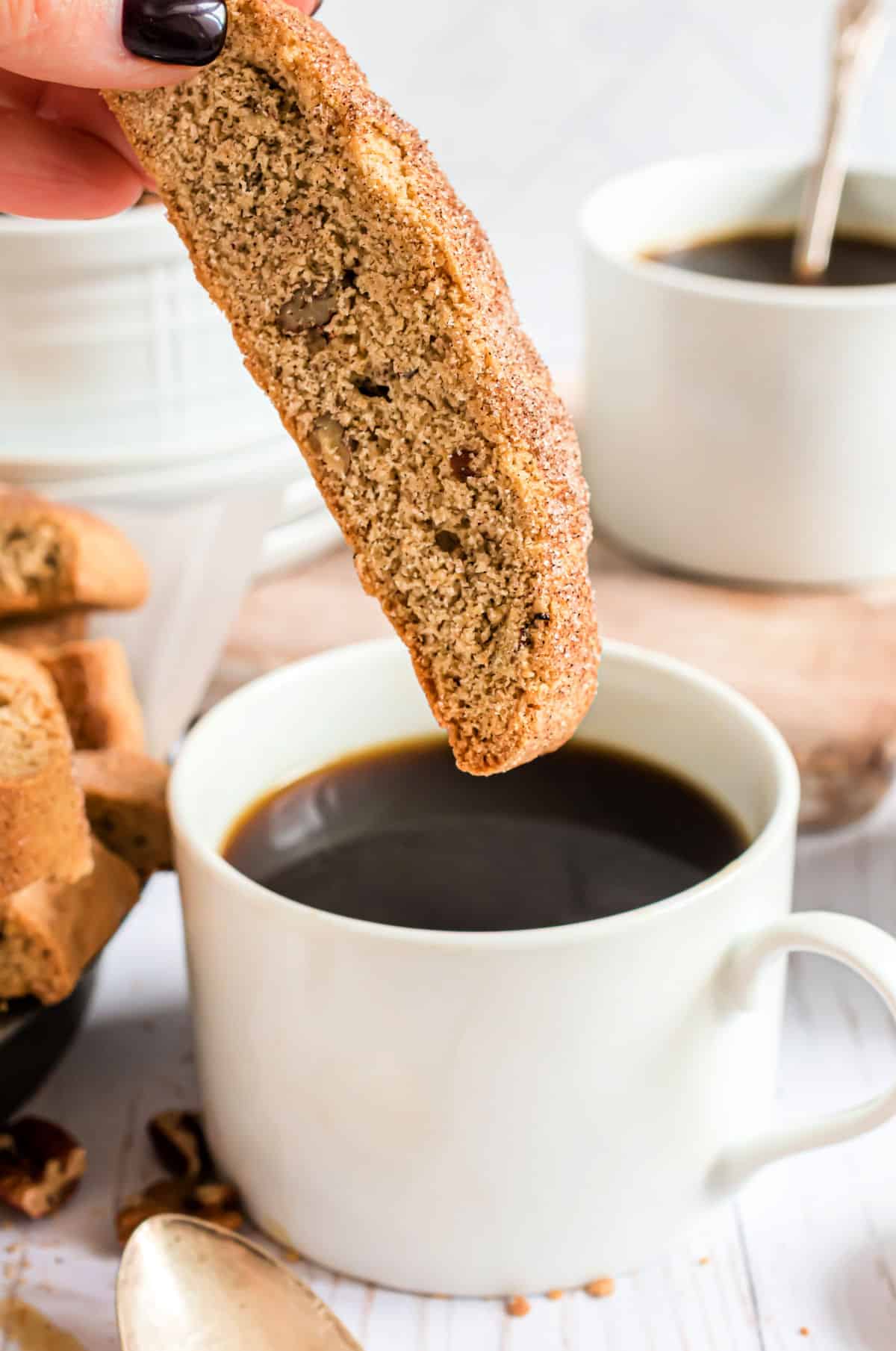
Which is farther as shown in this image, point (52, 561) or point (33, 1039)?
point (52, 561)

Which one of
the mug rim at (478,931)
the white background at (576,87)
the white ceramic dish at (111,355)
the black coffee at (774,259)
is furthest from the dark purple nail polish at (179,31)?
the white background at (576,87)

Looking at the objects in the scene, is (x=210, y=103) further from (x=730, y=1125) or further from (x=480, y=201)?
(x=480, y=201)

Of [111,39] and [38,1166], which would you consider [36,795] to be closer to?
[38,1166]

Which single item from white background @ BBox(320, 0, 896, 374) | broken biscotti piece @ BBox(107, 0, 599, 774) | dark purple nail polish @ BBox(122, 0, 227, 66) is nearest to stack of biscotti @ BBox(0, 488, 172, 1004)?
broken biscotti piece @ BBox(107, 0, 599, 774)

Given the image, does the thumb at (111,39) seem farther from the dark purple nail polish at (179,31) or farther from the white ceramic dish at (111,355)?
the white ceramic dish at (111,355)

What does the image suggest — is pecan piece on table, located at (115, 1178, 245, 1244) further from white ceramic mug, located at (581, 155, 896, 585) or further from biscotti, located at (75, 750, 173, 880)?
white ceramic mug, located at (581, 155, 896, 585)

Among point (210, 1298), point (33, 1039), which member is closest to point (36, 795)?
point (33, 1039)
